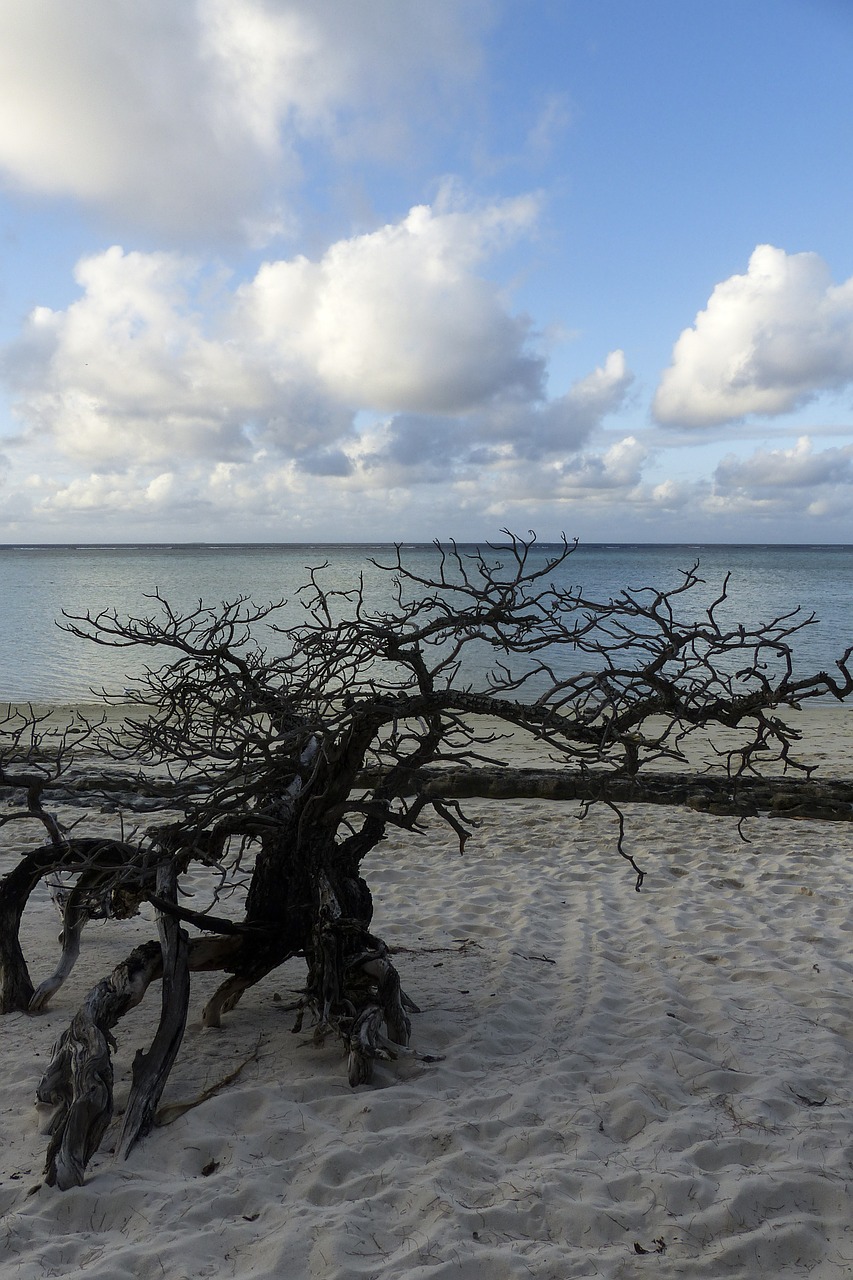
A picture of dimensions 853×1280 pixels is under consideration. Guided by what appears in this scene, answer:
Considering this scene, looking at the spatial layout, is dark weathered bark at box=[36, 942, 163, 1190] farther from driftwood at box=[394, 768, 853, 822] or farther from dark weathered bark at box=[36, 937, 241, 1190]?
driftwood at box=[394, 768, 853, 822]

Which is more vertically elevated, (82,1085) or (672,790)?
(82,1085)

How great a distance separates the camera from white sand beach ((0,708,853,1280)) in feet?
9.89

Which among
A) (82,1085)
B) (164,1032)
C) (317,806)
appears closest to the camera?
(82,1085)

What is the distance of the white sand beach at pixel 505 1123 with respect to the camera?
302 cm

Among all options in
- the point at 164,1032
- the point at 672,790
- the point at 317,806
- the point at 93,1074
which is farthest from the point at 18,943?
the point at 672,790

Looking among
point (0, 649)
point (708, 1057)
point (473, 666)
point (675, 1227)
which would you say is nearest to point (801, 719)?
point (473, 666)

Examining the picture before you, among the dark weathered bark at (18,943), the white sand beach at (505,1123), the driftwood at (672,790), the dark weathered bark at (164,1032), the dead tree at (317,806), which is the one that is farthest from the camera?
the driftwood at (672,790)

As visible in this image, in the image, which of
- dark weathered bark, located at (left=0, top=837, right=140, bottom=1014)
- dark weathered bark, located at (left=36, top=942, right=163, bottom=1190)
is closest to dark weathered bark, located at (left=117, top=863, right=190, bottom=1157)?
dark weathered bark, located at (left=36, top=942, right=163, bottom=1190)

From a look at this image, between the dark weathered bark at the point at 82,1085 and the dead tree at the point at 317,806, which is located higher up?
the dead tree at the point at 317,806

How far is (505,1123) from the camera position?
3.74 metres

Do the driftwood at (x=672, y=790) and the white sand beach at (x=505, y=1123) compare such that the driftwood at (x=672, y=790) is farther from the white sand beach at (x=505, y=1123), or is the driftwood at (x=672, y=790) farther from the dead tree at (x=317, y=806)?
the dead tree at (x=317, y=806)

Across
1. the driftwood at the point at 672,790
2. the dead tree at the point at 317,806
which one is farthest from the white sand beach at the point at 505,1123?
the driftwood at the point at 672,790

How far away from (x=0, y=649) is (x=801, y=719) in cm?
2445

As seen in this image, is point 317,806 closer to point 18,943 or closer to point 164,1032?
point 164,1032
